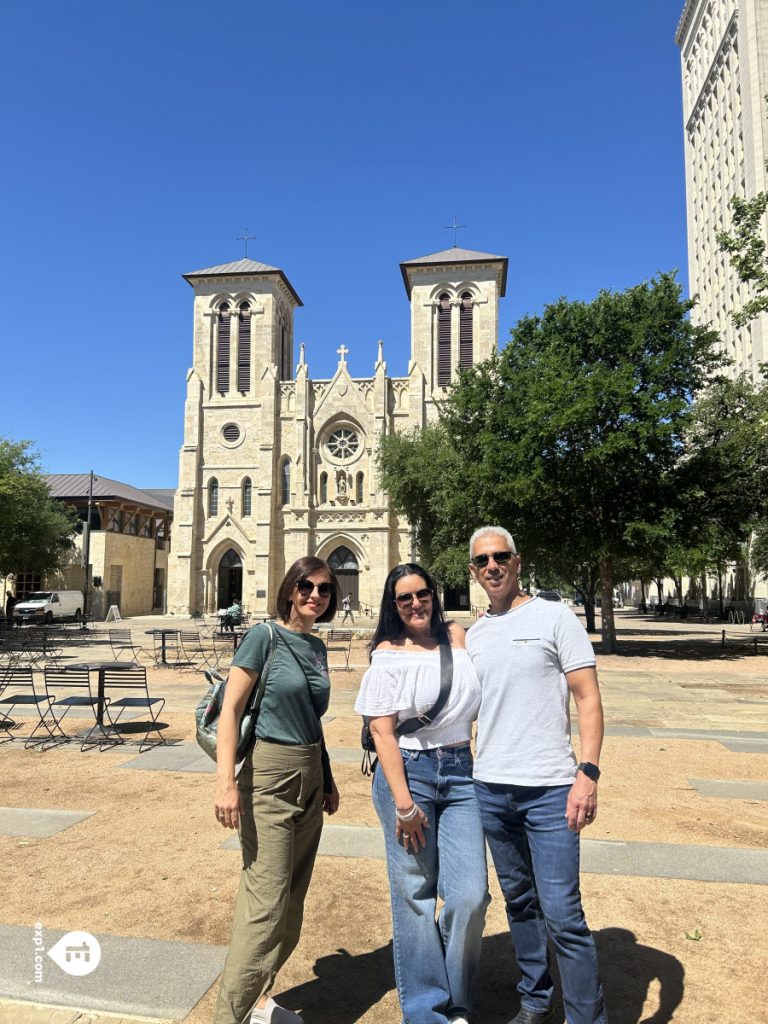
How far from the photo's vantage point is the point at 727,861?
4961 mm

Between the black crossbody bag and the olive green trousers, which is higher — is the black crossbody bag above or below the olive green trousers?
above

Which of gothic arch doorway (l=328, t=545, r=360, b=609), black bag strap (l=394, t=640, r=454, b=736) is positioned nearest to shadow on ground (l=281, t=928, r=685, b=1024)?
black bag strap (l=394, t=640, r=454, b=736)

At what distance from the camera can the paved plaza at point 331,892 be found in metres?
3.29

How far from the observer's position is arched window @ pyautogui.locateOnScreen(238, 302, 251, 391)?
51.8m

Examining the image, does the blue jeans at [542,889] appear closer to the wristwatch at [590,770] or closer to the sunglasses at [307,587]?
the wristwatch at [590,770]

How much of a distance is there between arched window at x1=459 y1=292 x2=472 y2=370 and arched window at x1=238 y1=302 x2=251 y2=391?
614 inches

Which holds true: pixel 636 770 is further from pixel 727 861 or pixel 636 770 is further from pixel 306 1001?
pixel 306 1001

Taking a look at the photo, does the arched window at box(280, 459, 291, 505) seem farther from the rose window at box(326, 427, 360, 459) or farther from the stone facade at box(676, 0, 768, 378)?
the stone facade at box(676, 0, 768, 378)

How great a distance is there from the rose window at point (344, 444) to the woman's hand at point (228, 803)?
4770 centimetres

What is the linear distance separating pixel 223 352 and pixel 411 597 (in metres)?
52.4

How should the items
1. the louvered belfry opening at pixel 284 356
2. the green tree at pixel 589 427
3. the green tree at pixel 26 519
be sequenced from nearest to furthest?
1. the green tree at pixel 589 427
2. the green tree at pixel 26 519
3. the louvered belfry opening at pixel 284 356

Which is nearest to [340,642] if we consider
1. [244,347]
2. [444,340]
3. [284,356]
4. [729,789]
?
[729,789]

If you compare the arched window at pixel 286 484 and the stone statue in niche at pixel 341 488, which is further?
the arched window at pixel 286 484

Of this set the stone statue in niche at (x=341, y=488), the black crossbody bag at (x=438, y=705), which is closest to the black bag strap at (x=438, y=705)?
the black crossbody bag at (x=438, y=705)
